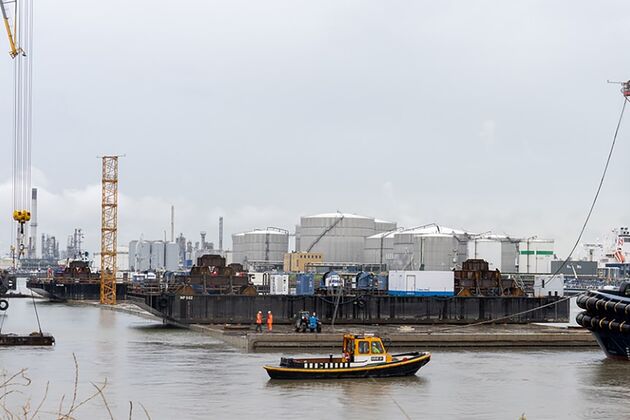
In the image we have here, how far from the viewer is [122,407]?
3803 cm

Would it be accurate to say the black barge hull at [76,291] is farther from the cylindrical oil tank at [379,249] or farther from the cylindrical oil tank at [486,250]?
the cylindrical oil tank at [486,250]

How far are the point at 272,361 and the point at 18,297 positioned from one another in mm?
127522

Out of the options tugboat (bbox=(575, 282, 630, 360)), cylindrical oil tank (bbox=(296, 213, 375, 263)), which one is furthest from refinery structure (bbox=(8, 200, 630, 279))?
tugboat (bbox=(575, 282, 630, 360))

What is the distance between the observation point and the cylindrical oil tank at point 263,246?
188 meters

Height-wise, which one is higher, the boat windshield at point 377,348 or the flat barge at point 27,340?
the boat windshield at point 377,348

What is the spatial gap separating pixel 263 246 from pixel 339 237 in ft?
65.5

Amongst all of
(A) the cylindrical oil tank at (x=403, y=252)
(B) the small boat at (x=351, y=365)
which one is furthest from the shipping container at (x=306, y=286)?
(A) the cylindrical oil tank at (x=403, y=252)

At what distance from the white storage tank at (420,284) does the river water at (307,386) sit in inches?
842

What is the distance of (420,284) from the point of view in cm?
8400

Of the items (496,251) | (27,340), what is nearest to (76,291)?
(496,251)

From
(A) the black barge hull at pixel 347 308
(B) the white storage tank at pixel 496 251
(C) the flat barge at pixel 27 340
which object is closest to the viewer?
(C) the flat barge at pixel 27 340

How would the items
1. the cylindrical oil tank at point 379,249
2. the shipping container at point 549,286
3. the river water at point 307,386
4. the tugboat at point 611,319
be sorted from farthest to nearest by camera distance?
1. the cylindrical oil tank at point 379,249
2. the shipping container at point 549,286
3. the tugboat at point 611,319
4. the river water at point 307,386

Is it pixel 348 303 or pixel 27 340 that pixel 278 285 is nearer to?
pixel 348 303

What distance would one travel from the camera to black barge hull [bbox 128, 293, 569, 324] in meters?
79.2
